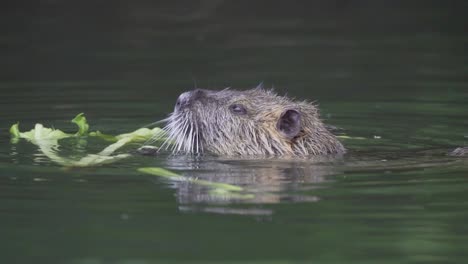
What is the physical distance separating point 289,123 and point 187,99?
0.70 meters

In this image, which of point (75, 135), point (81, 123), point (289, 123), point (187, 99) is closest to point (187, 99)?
point (187, 99)

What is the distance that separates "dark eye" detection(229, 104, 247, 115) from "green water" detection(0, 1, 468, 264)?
455 millimetres

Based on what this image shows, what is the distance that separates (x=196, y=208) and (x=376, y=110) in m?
4.76

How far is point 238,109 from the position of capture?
8016 mm

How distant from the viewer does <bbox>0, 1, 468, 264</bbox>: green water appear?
539 centimetres

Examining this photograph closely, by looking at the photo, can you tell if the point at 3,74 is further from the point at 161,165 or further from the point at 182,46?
the point at 161,165

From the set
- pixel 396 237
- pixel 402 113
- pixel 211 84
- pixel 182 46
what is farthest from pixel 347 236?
pixel 182 46

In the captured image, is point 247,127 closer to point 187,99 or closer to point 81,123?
point 187,99

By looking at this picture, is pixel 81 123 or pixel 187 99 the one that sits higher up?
pixel 187 99

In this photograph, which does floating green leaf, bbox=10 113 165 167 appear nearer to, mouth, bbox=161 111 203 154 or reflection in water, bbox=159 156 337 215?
mouth, bbox=161 111 203 154

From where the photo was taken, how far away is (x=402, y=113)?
33.9 ft

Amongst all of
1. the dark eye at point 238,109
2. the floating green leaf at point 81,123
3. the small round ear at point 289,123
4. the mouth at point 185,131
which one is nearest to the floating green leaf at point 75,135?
the floating green leaf at point 81,123

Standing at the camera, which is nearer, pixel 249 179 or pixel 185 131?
pixel 249 179

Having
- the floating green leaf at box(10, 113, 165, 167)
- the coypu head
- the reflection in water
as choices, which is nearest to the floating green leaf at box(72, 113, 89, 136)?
the floating green leaf at box(10, 113, 165, 167)
